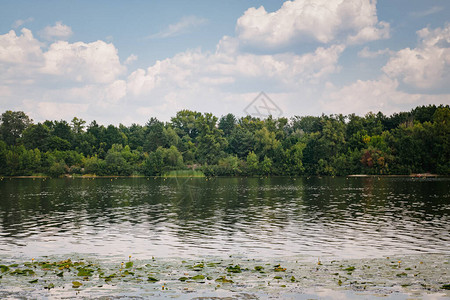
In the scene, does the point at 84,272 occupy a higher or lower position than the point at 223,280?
higher

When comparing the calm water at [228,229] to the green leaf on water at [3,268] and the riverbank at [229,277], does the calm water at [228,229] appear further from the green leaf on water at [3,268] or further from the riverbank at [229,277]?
the green leaf on water at [3,268]

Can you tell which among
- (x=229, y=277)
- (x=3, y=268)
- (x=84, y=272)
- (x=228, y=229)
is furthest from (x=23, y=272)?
(x=228, y=229)

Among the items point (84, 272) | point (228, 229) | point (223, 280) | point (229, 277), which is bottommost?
point (228, 229)

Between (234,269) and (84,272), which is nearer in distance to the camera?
(84,272)

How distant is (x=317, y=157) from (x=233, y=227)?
155872mm

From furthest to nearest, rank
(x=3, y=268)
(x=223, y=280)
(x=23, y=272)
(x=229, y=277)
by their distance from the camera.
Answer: (x=3, y=268)
(x=23, y=272)
(x=229, y=277)
(x=223, y=280)

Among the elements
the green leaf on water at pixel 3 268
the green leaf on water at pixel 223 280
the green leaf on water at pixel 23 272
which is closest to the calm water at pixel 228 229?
the green leaf on water at pixel 3 268

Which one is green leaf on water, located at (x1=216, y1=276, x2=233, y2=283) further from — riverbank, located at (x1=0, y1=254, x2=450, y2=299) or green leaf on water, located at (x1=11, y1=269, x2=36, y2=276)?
green leaf on water, located at (x1=11, y1=269, x2=36, y2=276)

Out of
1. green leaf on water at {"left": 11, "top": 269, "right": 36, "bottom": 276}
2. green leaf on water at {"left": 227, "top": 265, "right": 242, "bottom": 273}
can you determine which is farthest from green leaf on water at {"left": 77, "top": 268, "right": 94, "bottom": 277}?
green leaf on water at {"left": 227, "top": 265, "right": 242, "bottom": 273}

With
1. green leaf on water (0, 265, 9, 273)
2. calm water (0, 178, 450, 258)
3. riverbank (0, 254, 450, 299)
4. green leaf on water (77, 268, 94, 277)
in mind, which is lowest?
calm water (0, 178, 450, 258)

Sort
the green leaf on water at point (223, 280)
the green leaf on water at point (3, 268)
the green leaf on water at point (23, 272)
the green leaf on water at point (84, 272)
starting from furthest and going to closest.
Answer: the green leaf on water at point (3, 268), the green leaf on water at point (23, 272), the green leaf on water at point (84, 272), the green leaf on water at point (223, 280)

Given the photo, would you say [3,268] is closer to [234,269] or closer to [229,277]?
[229,277]

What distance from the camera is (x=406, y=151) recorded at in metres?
158

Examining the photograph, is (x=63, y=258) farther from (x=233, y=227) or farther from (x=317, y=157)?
(x=317, y=157)
